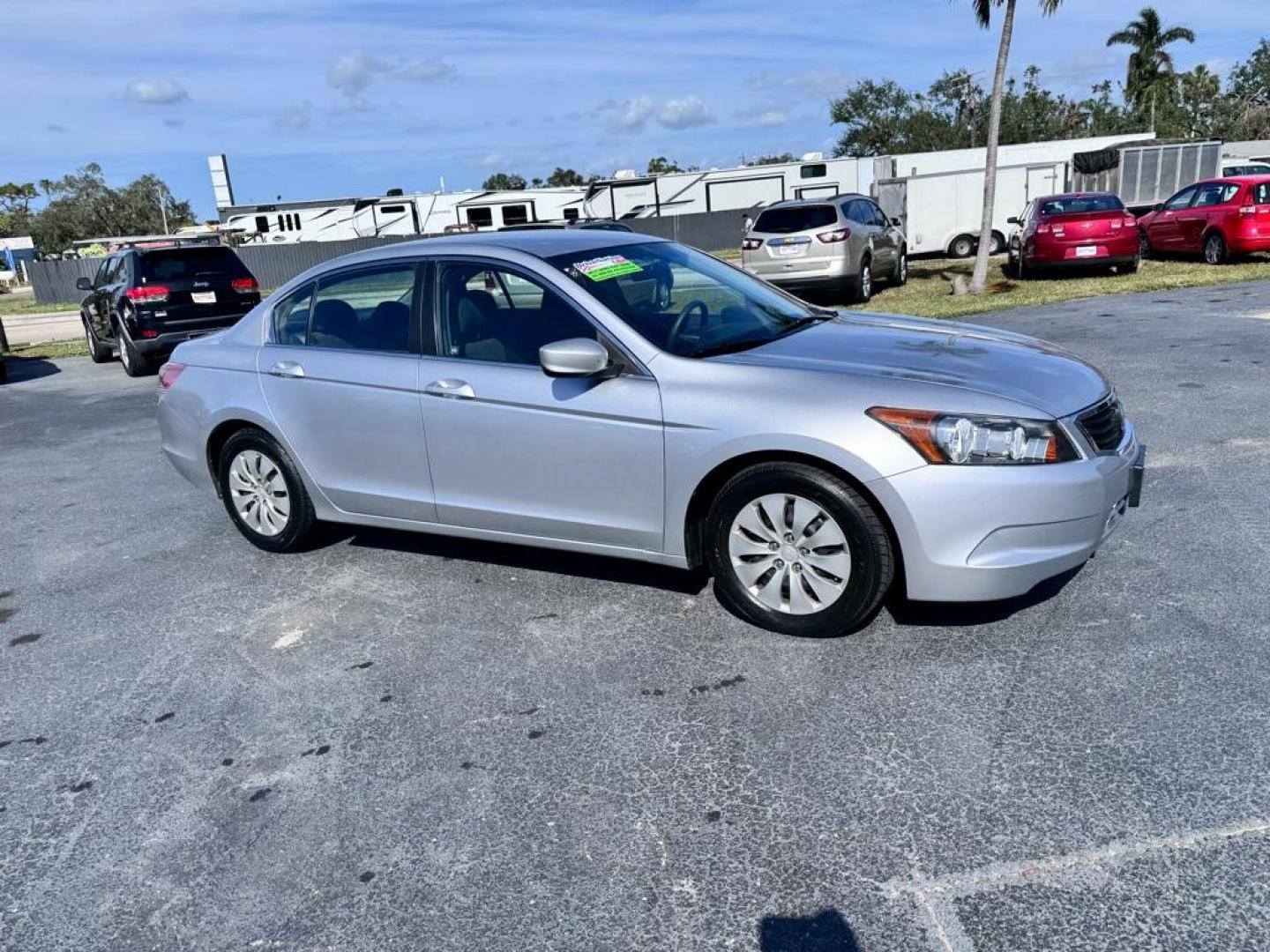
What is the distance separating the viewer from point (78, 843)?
9.88ft

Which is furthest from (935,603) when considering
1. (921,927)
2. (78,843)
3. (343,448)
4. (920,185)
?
(920,185)

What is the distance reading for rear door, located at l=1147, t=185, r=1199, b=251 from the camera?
1752 centimetres

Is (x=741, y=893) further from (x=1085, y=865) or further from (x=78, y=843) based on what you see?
(x=78, y=843)

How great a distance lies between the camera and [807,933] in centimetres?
241

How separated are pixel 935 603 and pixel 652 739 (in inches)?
60.8

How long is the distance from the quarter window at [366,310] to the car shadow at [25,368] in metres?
12.0

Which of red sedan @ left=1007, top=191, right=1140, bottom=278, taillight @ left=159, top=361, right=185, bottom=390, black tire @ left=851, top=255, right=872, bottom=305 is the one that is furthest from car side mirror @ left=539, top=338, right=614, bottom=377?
red sedan @ left=1007, top=191, right=1140, bottom=278

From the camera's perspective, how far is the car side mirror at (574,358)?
155 inches

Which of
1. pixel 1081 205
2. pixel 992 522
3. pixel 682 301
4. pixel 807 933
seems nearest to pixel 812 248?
pixel 1081 205

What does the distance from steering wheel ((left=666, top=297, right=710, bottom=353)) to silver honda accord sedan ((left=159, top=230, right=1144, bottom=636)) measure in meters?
0.01

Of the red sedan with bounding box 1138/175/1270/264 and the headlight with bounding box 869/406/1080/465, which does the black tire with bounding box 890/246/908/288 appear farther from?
the headlight with bounding box 869/406/1080/465

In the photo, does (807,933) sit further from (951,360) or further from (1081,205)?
(1081,205)

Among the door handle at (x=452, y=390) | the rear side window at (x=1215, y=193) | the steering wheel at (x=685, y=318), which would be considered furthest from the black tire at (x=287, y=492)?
the rear side window at (x=1215, y=193)

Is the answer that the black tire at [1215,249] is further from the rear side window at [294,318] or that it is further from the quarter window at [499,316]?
the rear side window at [294,318]
